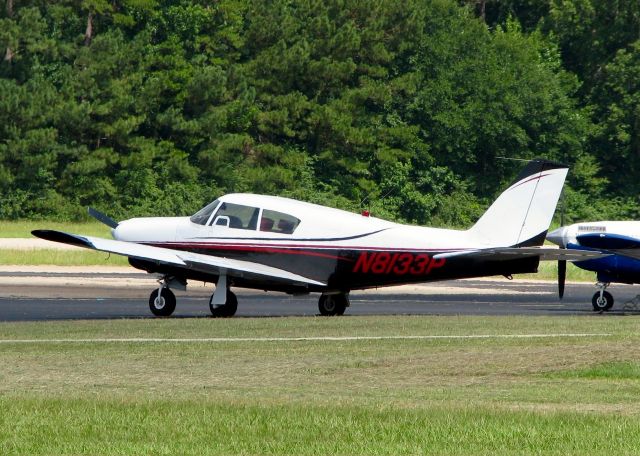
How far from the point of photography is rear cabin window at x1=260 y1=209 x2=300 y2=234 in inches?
982

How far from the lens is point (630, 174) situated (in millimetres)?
78750

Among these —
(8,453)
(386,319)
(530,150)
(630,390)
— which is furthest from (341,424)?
(530,150)

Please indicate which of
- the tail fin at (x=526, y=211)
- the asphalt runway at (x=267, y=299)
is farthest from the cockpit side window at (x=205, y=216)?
the tail fin at (x=526, y=211)

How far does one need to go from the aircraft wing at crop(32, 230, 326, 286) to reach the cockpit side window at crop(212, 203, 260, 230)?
0.64 metres

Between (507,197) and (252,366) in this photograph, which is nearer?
(252,366)

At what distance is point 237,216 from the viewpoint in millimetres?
25203

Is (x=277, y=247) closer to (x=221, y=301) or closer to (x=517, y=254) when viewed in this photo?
(x=221, y=301)

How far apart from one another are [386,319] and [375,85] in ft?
163

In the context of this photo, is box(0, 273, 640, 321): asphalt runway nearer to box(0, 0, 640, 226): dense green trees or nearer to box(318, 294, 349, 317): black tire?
box(318, 294, 349, 317): black tire

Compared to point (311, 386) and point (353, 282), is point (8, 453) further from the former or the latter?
point (353, 282)

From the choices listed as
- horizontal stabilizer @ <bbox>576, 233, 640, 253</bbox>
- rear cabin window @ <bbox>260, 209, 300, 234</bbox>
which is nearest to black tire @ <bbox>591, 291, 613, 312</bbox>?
horizontal stabilizer @ <bbox>576, 233, 640, 253</bbox>

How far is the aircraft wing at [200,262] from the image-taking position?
80.2 ft

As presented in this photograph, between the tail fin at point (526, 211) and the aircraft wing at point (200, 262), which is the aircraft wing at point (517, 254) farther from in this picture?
the aircraft wing at point (200, 262)

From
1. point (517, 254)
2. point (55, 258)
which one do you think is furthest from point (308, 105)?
point (517, 254)
